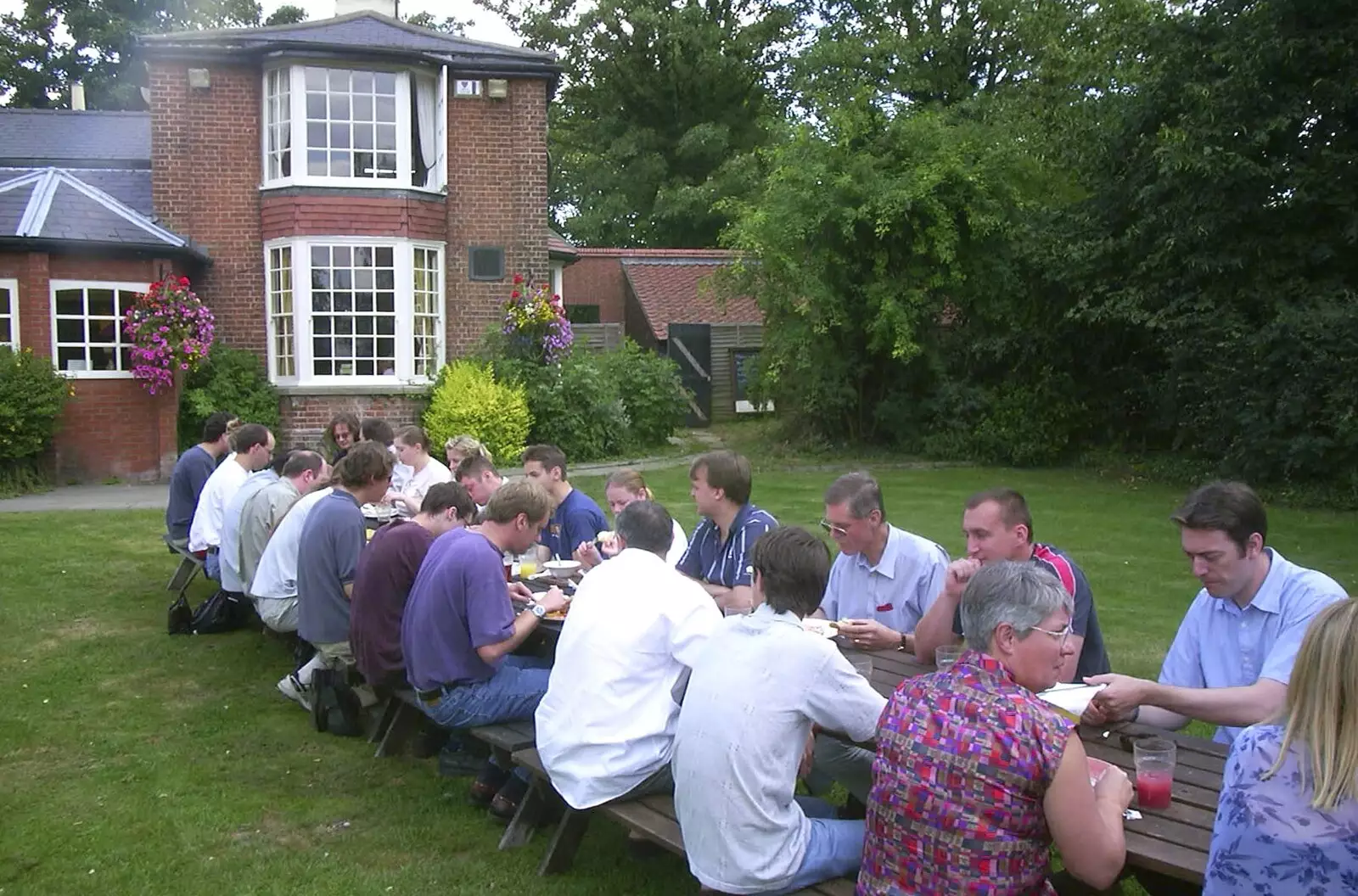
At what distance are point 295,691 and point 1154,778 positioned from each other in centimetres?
490

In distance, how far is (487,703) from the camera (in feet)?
16.3

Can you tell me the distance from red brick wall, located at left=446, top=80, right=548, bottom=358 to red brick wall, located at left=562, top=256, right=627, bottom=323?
1073 centimetres

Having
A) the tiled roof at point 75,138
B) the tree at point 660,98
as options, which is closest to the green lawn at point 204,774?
the tiled roof at point 75,138

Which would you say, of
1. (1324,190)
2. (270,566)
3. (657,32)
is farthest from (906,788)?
(657,32)

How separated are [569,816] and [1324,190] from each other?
14551mm

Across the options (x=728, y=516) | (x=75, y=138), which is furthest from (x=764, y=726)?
(x=75, y=138)

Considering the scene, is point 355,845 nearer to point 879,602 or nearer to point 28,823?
point 28,823

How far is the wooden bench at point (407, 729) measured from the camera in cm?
484

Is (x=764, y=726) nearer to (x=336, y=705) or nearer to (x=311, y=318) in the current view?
(x=336, y=705)

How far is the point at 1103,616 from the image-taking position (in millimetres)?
8414

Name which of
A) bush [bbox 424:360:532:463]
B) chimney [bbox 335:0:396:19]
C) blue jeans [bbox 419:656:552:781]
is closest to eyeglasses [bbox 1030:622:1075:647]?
blue jeans [bbox 419:656:552:781]

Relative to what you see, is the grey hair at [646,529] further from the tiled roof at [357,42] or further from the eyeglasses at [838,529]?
the tiled roof at [357,42]

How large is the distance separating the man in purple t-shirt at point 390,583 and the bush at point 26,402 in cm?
1114

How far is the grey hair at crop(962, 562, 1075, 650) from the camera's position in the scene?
2.76 metres
